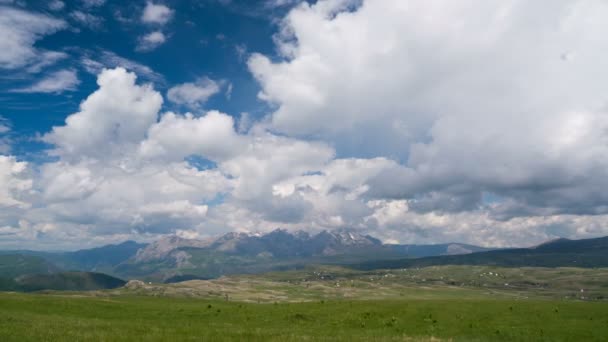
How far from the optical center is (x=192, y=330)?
31.6 meters

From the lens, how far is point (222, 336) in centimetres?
2831

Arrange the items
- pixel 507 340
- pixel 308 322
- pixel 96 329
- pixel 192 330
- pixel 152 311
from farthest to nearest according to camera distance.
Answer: pixel 152 311 < pixel 308 322 < pixel 507 340 < pixel 192 330 < pixel 96 329

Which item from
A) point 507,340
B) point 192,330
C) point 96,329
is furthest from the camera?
point 507,340

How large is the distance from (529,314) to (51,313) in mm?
51595

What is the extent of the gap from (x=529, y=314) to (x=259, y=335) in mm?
31547

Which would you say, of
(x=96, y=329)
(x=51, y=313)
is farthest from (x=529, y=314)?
(x=51, y=313)

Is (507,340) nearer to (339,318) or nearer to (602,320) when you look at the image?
(602,320)

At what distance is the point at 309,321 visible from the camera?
43969 mm

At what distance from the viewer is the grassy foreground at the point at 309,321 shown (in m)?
29.2

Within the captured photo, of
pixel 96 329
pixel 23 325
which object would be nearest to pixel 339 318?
pixel 96 329

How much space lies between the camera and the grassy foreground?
95.7ft

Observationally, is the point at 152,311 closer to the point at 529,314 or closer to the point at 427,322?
the point at 427,322

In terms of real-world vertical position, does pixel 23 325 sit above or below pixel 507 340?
above

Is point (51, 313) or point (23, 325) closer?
point (23, 325)
